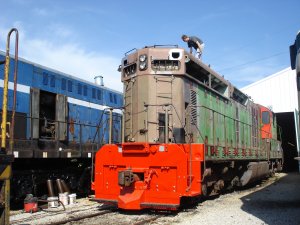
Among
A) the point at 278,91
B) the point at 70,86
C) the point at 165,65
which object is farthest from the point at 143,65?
the point at 278,91

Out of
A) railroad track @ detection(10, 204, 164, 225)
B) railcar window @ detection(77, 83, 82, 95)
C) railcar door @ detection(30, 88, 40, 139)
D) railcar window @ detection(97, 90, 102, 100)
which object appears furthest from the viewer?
railcar window @ detection(97, 90, 102, 100)

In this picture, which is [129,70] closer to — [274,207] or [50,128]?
[50,128]

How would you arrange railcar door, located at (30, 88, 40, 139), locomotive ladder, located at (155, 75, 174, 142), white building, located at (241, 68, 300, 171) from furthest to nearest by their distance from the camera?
white building, located at (241, 68, 300, 171) < railcar door, located at (30, 88, 40, 139) < locomotive ladder, located at (155, 75, 174, 142)

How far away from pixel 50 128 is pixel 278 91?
1597cm

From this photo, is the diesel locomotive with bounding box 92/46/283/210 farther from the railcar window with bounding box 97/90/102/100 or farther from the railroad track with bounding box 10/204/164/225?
the railcar window with bounding box 97/90/102/100

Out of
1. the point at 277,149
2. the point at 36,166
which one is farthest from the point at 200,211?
the point at 277,149

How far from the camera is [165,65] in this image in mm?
7723

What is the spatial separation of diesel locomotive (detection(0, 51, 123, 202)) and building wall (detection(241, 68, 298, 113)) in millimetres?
13189

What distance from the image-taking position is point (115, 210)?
7.47 metres

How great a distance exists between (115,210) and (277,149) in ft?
35.3

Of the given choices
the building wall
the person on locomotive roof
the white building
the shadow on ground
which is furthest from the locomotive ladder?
the building wall

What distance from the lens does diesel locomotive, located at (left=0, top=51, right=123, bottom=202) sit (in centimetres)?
847

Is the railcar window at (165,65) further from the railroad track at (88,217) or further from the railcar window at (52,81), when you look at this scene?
the railcar window at (52,81)

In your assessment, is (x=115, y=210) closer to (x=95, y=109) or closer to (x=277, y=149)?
(x=95, y=109)
